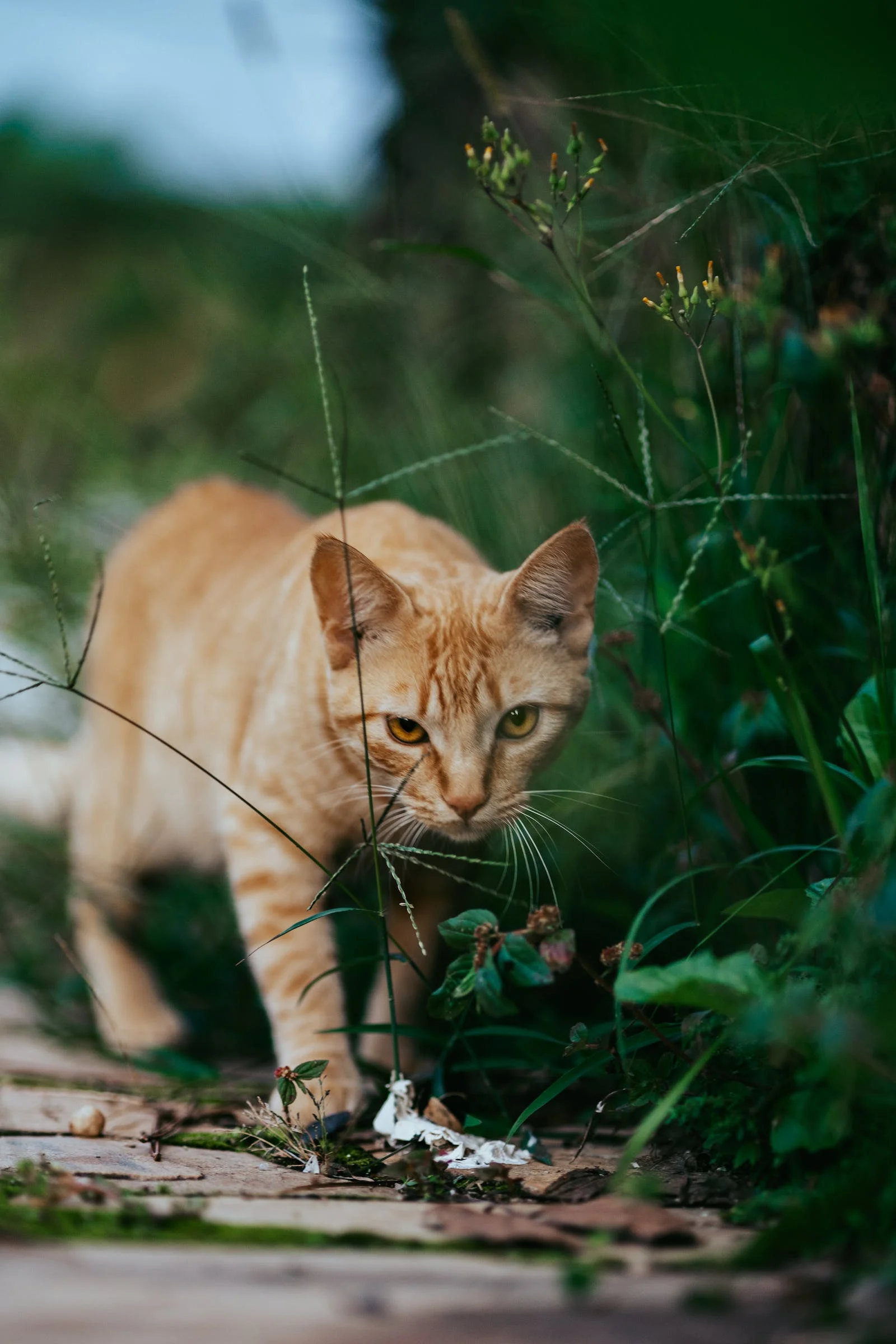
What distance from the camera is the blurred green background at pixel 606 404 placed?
1413 mm

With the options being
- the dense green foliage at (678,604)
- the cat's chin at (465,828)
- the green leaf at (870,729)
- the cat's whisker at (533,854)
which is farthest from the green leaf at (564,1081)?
the green leaf at (870,729)

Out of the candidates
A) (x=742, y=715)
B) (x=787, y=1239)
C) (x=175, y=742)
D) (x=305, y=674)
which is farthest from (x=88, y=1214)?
(x=175, y=742)

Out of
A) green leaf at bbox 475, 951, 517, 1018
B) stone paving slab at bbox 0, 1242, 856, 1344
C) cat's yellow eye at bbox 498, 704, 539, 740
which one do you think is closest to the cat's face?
cat's yellow eye at bbox 498, 704, 539, 740

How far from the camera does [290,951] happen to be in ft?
5.43

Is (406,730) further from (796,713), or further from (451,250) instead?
(451,250)

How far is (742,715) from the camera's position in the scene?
1.52 m

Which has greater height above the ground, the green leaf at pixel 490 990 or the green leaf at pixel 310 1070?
the green leaf at pixel 490 990

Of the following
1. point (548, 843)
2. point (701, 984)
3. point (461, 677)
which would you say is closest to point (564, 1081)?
point (701, 984)

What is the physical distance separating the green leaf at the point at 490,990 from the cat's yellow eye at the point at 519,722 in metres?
0.42

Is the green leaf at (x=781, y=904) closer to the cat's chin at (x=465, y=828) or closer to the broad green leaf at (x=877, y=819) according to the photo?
the broad green leaf at (x=877, y=819)

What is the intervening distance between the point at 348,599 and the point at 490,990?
1.98 feet

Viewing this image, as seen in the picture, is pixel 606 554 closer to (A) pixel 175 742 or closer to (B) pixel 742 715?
(B) pixel 742 715

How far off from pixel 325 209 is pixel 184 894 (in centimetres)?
229

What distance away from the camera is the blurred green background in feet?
4.64
